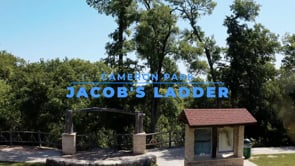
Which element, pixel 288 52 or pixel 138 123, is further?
pixel 288 52

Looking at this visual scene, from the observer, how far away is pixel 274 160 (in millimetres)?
14391

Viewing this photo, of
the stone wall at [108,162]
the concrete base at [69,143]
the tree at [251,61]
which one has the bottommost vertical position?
the stone wall at [108,162]

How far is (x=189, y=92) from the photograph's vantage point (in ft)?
70.1

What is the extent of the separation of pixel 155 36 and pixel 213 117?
26.2 feet

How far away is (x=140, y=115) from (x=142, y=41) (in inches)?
219

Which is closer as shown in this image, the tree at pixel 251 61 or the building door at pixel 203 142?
the building door at pixel 203 142

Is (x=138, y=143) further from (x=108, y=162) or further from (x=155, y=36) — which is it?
(x=155, y=36)

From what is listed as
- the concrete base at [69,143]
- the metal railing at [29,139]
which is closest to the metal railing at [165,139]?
the concrete base at [69,143]

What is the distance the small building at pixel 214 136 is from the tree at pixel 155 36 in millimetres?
7066

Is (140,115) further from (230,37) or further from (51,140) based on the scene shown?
(230,37)

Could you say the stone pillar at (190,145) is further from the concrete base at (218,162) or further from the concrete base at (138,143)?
the concrete base at (138,143)

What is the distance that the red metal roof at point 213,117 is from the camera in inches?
486

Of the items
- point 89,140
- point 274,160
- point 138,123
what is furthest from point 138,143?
point 274,160

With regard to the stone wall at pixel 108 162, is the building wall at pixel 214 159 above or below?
above
